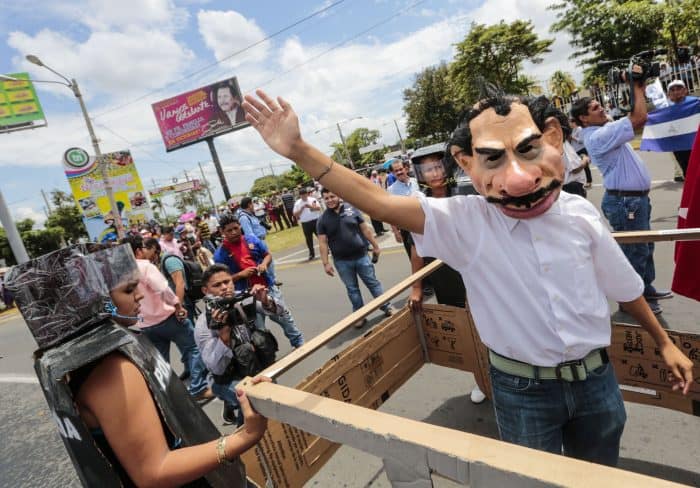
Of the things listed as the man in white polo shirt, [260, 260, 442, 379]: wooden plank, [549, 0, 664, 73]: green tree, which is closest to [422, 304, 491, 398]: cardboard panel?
[260, 260, 442, 379]: wooden plank

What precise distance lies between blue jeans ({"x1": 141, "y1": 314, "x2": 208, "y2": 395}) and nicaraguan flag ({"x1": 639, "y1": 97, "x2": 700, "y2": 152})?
5934 millimetres

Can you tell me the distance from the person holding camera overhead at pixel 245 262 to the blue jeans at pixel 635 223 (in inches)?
118

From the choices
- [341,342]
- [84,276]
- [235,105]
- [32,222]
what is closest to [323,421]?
[84,276]

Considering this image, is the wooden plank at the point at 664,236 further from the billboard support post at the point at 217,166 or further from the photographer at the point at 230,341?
the billboard support post at the point at 217,166

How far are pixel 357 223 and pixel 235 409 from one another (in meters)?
2.41

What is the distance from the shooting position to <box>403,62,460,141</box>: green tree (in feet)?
113

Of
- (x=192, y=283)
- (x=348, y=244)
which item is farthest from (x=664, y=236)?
(x=192, y=283)

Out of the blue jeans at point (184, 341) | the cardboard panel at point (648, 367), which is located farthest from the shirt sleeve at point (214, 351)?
the cardboard panel at point (648, 367)

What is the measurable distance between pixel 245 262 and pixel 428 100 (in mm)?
35099

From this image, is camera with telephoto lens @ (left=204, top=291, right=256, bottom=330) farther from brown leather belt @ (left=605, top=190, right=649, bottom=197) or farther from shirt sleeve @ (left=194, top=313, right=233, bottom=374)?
brown leather belt @ (left=605, top=190, right=649, bottom=197)

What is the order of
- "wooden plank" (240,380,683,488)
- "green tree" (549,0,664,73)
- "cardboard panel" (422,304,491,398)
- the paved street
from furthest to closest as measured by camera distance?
"green tree" (549,0,664,73), "cardboard panel" (422,304,491,398), the paved street, "wooden plank" (240,380,683,488)

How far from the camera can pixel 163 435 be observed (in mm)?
1113

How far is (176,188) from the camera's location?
5453cm

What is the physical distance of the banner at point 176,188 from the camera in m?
52.5
